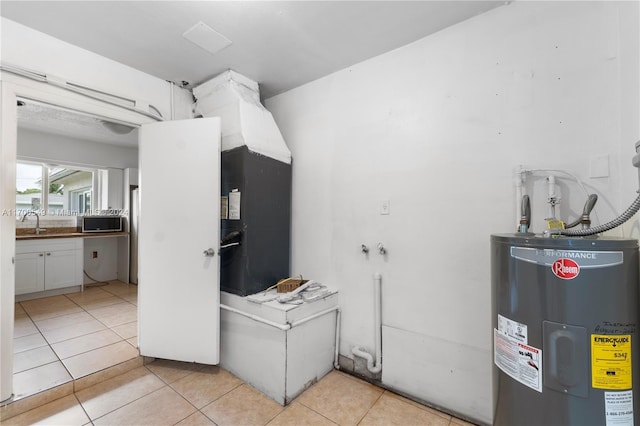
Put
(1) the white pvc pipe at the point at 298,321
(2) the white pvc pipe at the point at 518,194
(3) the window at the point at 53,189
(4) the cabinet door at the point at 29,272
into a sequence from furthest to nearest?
(3) the window at the point at 53,189, (4) the cabinet door at the point at 29,272, (1) the white pvc pipe at the point at 298,321, (2) the white pvc pipe at the point at 518,194

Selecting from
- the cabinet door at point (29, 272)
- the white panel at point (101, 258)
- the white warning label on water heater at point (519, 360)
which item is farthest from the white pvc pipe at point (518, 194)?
the white panel at point (101, 258)

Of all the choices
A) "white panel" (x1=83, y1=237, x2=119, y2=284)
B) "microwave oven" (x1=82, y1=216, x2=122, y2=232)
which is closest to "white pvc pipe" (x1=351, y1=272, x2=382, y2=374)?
"microwave oven" (x1=82, y1=216, x2=122, y2=232)

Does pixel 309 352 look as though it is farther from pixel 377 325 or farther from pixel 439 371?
pixel 439 371

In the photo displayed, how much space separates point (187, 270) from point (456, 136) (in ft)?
7.26

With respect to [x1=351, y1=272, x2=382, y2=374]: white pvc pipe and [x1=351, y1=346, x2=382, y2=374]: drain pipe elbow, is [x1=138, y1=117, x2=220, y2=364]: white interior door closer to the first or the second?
[x1=351, y1=346, x2=382, y2=374]: drain pipe elbow

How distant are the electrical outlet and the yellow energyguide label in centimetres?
128

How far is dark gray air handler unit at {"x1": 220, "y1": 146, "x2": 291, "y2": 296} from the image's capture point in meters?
2.15

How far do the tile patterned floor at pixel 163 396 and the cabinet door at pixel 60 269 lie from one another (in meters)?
1.53

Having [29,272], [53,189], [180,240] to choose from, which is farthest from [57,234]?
[180,240]

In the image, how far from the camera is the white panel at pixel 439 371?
65.0 inches

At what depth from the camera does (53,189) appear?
4.54 meters

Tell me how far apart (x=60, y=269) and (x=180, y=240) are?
3257mm

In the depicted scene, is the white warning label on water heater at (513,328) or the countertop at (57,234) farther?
the countertop at (57,234)

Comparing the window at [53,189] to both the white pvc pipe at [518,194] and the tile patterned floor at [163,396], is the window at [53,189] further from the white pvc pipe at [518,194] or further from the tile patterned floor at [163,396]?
the white pvc pipe at [518,194]
